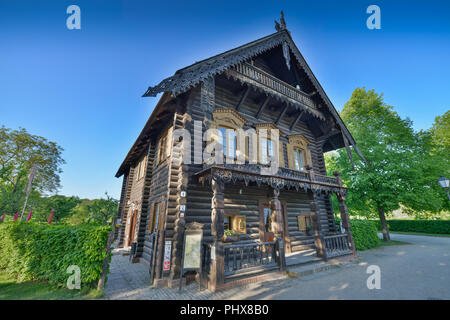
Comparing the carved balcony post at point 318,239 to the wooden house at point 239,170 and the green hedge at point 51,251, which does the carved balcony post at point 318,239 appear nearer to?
the wooden house at point 239,170

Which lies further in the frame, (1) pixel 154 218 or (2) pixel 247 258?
(1) pixel 154 218

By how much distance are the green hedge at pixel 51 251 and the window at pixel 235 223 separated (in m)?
4.77

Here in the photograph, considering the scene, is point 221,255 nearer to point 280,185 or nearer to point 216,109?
point 280,185

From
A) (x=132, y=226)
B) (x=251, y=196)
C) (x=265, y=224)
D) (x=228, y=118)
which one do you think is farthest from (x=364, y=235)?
(x=132, y=226)

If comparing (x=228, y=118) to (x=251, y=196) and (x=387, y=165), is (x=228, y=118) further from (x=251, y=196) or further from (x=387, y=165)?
(x=387, y=165)

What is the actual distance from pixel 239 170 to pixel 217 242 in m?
2.61

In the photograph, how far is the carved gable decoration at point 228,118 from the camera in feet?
29.8

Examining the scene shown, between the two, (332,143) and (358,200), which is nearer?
(332,143)

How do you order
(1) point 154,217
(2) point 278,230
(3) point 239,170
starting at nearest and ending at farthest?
1. (3) point 239,170
2. (2) point 278,230
3. (1) point 154,217

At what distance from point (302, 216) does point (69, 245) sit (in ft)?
37.2

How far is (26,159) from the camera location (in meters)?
28.2
